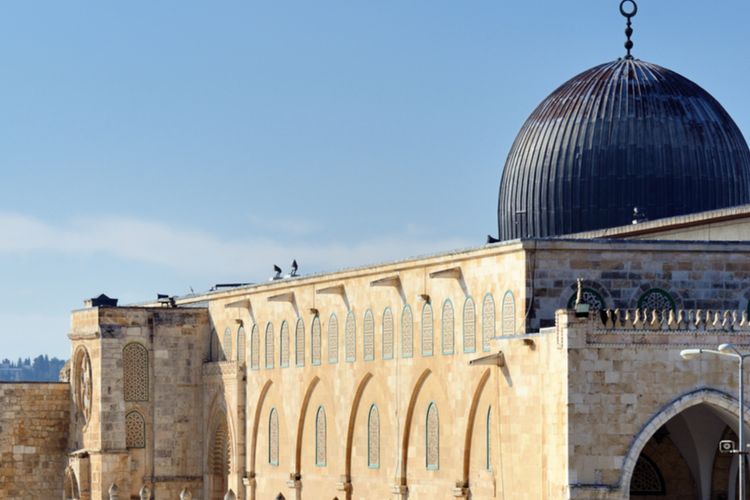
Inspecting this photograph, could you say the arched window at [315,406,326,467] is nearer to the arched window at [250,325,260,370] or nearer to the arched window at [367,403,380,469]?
the arched window at [367,403,380,469]

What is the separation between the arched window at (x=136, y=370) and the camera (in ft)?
212

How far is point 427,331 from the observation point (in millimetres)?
51750

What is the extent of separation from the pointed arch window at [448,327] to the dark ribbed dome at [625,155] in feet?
19.9

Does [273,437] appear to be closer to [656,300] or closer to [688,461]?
[688,461]

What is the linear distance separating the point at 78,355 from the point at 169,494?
5.45 m

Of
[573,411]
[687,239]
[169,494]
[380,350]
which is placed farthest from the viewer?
[169,494]

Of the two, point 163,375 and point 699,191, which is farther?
point 163,375

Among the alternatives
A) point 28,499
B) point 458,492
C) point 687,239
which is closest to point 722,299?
point 687,239

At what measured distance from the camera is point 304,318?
195 ft

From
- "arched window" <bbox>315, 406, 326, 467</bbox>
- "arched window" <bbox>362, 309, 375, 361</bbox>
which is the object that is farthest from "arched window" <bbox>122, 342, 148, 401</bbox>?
"arched window" <bbox>362, 309, 375, 361</bbox>

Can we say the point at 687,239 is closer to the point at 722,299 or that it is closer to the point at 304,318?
the point at 722,299

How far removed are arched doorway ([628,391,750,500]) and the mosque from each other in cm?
6

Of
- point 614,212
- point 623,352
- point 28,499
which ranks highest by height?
point 614,212

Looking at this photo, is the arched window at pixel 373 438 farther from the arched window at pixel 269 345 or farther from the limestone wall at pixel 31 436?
the limestone wall at pixel 31 436
